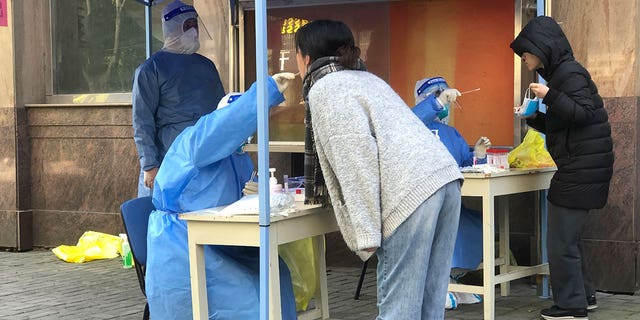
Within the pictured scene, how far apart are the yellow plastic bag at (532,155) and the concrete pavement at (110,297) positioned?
878 millimetres

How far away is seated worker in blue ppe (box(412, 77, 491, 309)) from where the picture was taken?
Result: 17.7 feet

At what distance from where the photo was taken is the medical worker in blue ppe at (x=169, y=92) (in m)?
5.66

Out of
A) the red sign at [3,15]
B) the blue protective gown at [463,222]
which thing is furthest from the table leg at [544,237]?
the red sign at [3,15]

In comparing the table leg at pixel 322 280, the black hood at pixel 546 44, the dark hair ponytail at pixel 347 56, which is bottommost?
the table leg at pixel 322 280

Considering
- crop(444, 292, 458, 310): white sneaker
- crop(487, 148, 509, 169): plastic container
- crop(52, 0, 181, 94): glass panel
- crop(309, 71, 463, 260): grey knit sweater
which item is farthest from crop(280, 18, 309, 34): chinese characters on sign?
crop(309, 71, 463, 260): grey knit sweater

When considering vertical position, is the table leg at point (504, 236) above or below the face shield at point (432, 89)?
below

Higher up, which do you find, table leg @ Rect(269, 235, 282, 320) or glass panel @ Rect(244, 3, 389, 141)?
glass panel @ Rect(244, 3, 389, 141)

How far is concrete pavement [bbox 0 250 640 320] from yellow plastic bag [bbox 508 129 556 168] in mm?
878

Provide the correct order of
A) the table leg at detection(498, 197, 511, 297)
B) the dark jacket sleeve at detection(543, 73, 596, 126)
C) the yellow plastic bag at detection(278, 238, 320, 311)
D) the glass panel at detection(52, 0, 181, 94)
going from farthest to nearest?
the glass panel at detection(52, 0, 181, 94) → the table leg at detection(498, 197, 511, 297) → the dark jacket sleeve at detection(543, 73, 596, 126) → the yellow plastic bag at detection(278, 238, 320, 311)

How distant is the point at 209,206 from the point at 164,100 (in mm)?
1849

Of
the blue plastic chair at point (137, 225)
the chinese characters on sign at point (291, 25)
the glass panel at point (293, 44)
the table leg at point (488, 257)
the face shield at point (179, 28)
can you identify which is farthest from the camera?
the chinese characters on sign at point (291, 25)

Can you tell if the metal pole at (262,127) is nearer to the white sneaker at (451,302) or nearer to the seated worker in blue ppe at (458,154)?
the seated worker in blue ppe at (458,154)

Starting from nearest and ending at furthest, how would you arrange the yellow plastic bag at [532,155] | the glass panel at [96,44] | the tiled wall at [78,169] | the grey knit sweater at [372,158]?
the grey knit sweater at [372,158]
the yellow plastic bag at [532,155]
the tiled wall at [78,169]
the glass panel at [96,44]

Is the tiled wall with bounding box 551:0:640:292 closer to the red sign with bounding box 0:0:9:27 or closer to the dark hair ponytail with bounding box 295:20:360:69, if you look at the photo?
the dark hair ponytail with bounding box 295:20:360:69
